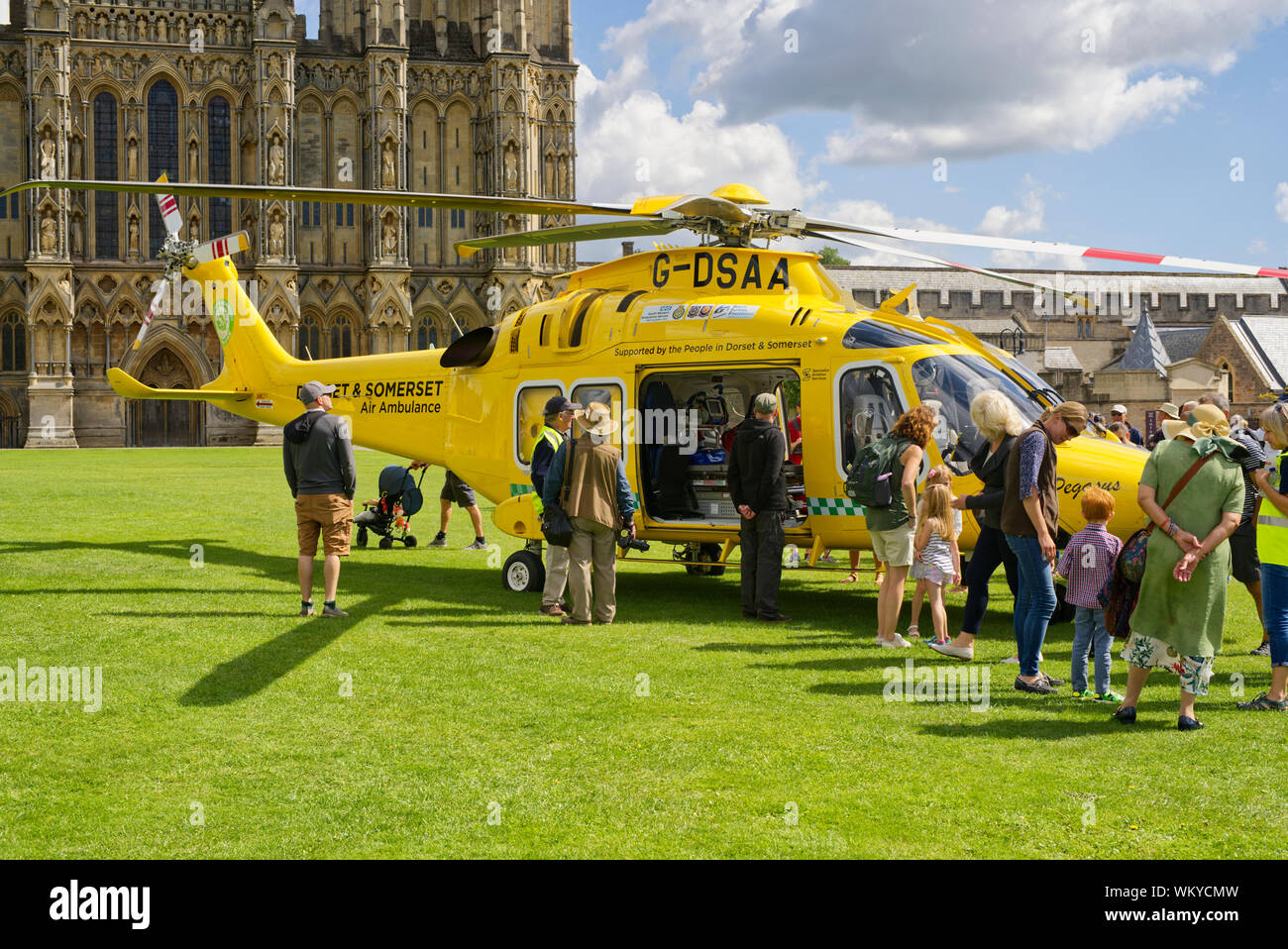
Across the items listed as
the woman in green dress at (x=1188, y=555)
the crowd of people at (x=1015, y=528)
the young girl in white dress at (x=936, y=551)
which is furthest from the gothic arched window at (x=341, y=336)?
the woman in green dress at (x=1188, y=555)

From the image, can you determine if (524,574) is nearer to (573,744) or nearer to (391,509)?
(391,509)

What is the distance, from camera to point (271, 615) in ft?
34.8

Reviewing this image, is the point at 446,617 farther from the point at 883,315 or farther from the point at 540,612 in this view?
the point at 883,315

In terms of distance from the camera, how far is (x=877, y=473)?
9258 millimetres

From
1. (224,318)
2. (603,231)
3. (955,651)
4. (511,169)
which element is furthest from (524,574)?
(511,169)

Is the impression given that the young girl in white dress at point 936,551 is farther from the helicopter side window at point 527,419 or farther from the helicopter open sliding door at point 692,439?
the helicopter side window at point 527,419

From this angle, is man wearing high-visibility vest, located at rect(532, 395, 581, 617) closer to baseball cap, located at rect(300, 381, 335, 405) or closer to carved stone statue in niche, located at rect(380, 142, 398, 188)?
baseball cap, located at rect(300, 381, 335, 405)

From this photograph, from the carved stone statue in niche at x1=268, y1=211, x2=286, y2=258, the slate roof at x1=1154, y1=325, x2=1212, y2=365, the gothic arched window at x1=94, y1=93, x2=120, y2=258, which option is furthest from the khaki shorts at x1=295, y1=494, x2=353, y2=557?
the slate roof at x1=1154, y1=325, x2=1212, y2=365

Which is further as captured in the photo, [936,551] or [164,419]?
[164,419]

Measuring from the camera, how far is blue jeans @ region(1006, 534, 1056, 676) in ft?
A: 25.6

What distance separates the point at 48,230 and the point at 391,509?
50.7 meters

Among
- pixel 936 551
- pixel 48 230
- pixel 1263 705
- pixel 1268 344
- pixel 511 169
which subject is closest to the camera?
pixel 1263 705

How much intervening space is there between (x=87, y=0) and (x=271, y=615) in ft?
198

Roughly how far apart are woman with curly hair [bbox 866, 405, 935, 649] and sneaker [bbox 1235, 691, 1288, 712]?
254cm
